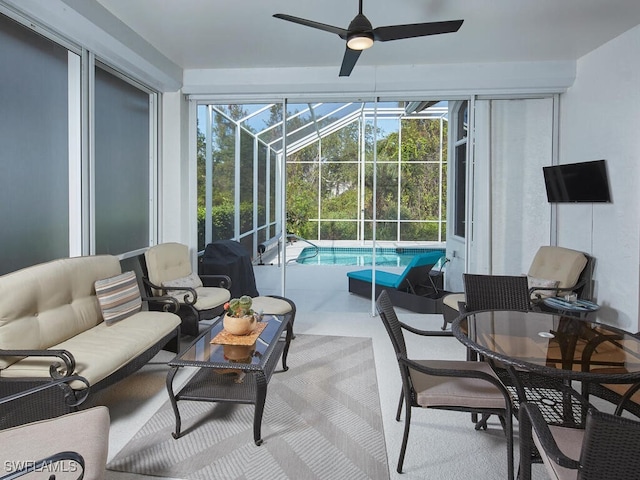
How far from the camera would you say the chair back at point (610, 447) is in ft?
3.15

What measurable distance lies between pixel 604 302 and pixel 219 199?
4731mm

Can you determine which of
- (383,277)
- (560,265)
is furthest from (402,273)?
(560,265)

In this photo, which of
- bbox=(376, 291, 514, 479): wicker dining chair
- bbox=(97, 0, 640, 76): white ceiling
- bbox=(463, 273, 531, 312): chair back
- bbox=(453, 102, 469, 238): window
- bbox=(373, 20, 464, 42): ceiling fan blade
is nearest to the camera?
bbox=(376, 291, 514, 479): wicker dining chair

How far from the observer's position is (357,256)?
6.30 m

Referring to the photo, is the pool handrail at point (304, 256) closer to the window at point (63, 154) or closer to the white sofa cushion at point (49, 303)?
the window at point (63, 154)

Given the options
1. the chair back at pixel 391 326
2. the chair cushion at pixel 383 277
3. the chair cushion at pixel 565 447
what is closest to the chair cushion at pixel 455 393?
the chair back at pixel 391 326

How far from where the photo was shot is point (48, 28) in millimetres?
3059

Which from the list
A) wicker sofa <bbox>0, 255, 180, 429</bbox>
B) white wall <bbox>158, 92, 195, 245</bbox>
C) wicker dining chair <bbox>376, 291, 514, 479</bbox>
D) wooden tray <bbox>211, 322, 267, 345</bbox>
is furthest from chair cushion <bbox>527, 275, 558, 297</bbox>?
white wall <bbox>158, 92, 195, 245</bbox>

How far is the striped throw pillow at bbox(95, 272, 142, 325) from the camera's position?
2988 millimetres

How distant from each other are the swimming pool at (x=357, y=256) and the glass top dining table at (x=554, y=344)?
10.4ft

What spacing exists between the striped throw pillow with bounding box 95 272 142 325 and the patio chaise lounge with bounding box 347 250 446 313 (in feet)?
10.2

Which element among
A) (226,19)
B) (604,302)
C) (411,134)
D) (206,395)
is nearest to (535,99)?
(411,134)

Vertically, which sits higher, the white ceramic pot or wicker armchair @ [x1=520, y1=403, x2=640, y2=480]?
wicker armchair @ [x1=520, y1=403, x2=640, y2=480]

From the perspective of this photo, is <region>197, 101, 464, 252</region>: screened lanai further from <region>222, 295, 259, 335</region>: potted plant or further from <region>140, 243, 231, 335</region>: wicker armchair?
<region>222, 295, 259, 335</region>: potted plant
